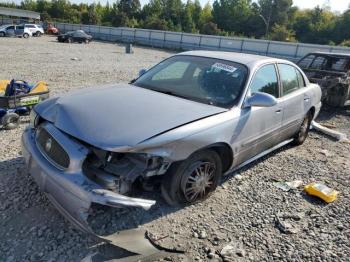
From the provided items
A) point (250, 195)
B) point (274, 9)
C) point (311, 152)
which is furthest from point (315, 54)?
point (274, 9)

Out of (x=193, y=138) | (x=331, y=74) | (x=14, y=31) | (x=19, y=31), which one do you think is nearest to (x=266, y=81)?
(x=193, y=138)

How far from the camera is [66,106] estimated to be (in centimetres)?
343

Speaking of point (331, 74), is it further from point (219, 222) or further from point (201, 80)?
point (219, 222)

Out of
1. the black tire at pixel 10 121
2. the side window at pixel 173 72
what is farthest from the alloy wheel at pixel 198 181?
the black tire at pixel 10 121

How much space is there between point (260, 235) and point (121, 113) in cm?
187

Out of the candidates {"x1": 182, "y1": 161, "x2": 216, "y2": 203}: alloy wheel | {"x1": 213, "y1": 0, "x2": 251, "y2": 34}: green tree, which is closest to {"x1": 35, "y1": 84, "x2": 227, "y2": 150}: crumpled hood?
{"x1": 182, "y1": 161, "x2": 216, "y2": 203}: alloy wheel

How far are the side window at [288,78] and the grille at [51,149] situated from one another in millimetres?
3206

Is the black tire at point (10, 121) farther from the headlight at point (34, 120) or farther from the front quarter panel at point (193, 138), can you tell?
the front quarter panel at point (193, 138)

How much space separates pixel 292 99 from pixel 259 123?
1097mm

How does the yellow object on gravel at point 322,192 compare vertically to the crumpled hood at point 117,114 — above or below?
below

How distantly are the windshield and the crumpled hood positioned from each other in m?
0.21

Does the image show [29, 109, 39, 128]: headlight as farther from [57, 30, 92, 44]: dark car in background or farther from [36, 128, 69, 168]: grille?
[57, 30, 92, 44]: dark car in background

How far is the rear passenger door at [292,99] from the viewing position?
Answer: 4.80 m

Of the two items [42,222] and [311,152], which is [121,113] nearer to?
[42,222]
